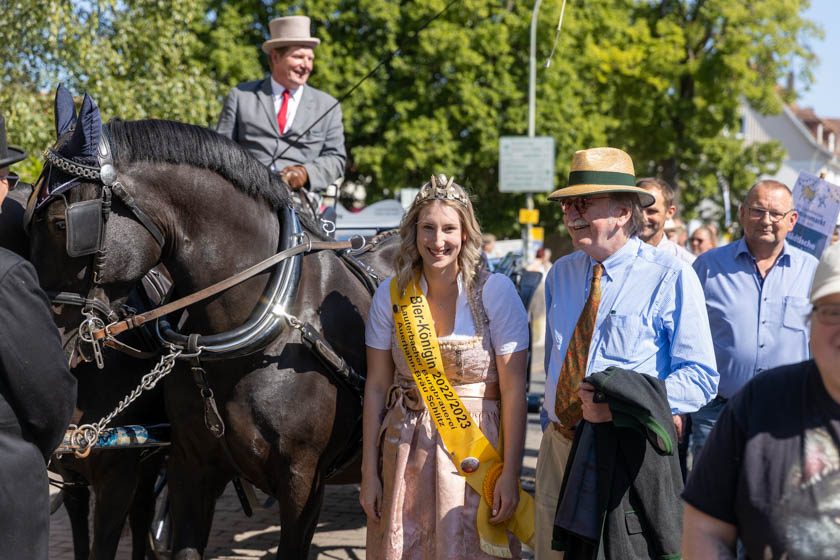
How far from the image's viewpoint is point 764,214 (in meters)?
4.71

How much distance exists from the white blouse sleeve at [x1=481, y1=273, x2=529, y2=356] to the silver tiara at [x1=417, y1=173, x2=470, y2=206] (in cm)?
32

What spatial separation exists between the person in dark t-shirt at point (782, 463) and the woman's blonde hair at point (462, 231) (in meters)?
1.50

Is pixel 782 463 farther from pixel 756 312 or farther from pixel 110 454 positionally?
pixel 756 312

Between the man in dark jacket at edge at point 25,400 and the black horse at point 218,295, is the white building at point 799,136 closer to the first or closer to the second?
the black horse at point 218,295

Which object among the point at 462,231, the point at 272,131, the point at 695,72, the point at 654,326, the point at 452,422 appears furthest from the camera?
the point at 695,72

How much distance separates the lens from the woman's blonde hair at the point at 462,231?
11.2ft

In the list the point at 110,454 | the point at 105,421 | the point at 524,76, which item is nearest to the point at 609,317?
the point at 105,421

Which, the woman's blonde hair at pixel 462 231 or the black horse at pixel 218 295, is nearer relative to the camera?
→ the black horse at pixel 218 295

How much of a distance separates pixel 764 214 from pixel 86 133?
3.12m

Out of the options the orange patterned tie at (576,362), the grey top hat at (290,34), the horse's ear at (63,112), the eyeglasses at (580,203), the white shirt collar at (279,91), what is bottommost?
the orange patterned tie at (576,362)

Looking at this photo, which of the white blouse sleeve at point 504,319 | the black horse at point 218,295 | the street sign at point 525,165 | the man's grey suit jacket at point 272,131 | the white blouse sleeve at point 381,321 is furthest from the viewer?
the street sign at point 525,165

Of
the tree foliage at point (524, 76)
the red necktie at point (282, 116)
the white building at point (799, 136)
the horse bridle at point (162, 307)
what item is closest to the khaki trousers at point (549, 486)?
the horse bridle at point (162, 307)

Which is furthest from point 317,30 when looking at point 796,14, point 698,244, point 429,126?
point 698,244

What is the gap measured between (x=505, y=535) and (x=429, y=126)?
2153 centimetres
